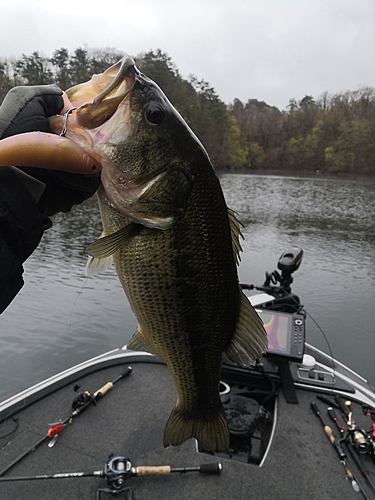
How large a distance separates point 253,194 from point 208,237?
29.3 meters

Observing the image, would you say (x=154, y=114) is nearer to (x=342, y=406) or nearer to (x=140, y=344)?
(x=140, y=344)

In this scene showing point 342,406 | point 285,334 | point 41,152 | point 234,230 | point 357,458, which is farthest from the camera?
point 285,334

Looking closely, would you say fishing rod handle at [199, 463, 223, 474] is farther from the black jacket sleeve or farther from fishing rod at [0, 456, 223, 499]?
the black jacket sleeve

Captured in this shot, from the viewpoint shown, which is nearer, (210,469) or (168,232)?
(168,232)

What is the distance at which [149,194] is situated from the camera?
4.60ft

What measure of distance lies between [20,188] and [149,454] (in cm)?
244

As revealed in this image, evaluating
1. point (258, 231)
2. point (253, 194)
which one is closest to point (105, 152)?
point (258, 231)

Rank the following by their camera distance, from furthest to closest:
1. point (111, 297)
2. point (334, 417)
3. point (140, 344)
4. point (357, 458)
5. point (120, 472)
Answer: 1. point (111, 297)
2. point (334, 417)
3. point (357, 458)
4. point (120, 472)
5. point (140, 344)

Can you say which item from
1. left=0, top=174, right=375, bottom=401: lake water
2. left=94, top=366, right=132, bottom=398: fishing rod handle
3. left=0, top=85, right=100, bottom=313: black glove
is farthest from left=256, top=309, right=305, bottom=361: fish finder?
left=0, top=85, right=100, bottom=313: black glove

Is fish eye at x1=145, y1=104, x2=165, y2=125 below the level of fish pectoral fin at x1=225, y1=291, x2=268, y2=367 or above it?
above

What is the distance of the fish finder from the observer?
3411 mm

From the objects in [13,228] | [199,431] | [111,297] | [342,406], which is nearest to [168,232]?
[13,228]

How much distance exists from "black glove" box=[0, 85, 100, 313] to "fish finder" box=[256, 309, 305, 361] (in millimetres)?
2547

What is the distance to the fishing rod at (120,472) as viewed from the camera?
8.45ft
